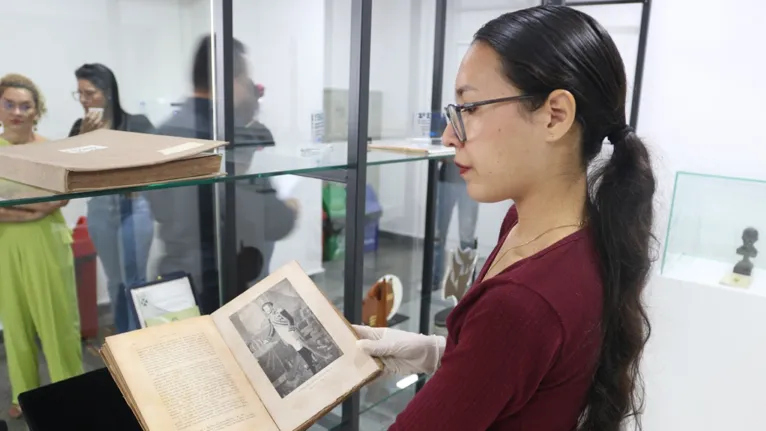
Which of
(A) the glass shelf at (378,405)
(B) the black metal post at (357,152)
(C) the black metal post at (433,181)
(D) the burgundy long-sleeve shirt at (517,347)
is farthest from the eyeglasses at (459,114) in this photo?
(C) the black metal post at (433,181)

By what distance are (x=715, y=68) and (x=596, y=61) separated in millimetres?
1410

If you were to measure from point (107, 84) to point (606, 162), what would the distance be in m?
1.60

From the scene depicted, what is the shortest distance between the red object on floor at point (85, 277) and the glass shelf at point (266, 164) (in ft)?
2.52

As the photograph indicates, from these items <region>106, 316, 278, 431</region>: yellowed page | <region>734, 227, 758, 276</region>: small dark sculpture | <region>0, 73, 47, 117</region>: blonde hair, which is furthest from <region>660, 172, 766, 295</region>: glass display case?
<region>0, 73, 47, 117</region>: blonde hair

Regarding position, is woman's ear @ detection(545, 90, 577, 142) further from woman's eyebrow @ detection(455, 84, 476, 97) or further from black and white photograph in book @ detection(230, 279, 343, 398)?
Answer: black and white photograph in book @ detection(230, 279, 343, 398)

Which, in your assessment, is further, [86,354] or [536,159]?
[86,354]

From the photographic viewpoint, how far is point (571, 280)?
69 cm

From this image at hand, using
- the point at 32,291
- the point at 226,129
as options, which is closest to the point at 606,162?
the point at 226,129

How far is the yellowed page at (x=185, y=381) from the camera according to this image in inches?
31.2

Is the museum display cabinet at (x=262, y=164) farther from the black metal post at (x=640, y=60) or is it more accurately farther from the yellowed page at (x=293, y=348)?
the yellowed page at (x=293, y=348)

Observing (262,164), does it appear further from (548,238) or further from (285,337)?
(548,238)

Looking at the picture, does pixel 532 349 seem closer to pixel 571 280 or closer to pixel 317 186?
Result: pixel 571 280

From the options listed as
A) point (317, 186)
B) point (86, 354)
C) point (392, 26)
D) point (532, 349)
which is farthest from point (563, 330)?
point (392, 26)

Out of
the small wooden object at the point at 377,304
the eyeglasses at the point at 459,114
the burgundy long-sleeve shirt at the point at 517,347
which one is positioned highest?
the eyeglasses at the point at 459,114
